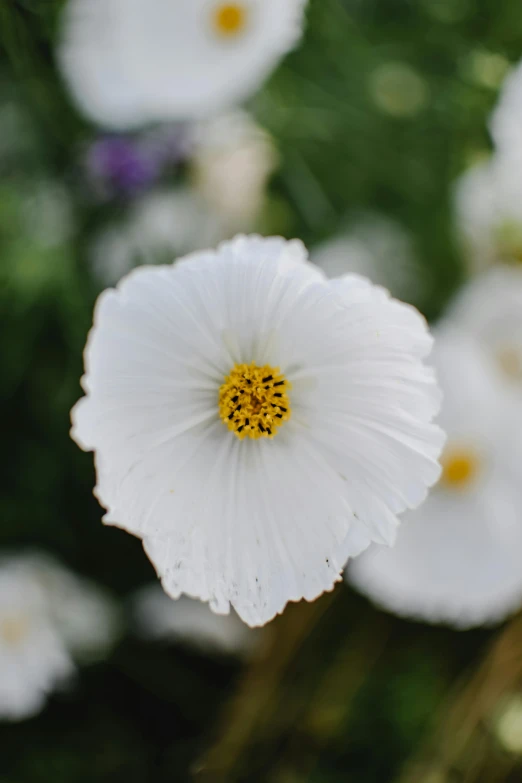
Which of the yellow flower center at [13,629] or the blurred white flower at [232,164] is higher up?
the blurred white flower at [232,164]

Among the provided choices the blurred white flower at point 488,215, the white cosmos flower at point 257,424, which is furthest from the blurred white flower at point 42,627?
the blurred white flower at point 488,215

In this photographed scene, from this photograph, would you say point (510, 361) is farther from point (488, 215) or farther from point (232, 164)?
point (232, 164)

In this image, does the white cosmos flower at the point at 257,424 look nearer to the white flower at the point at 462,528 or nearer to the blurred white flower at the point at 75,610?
the white flower at the point at 462,528

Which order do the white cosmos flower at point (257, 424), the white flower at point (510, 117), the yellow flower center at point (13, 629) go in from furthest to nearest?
the yellow flower center at point (13, 629) → the white flower at point (510, 117) → the white cosmos flower at point (257, 424)

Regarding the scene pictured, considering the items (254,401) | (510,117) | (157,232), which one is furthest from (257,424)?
(157,232)

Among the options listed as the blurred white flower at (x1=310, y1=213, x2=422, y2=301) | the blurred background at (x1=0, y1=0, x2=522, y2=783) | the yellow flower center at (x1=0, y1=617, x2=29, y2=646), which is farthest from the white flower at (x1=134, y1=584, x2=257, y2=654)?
the blurred white flower at (x1=310, y1=213, x2=422, y2=301)

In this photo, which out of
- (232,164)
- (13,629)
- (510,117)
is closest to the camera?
(510,117)

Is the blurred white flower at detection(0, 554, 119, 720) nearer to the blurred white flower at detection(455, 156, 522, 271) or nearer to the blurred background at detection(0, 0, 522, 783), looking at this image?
the blurred background at detection(0, 0, 522, 783)
